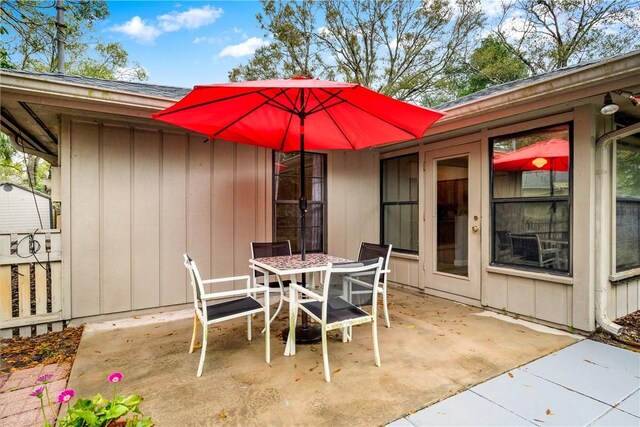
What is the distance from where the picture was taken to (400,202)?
16.6 ft

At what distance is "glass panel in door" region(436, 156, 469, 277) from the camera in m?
4.14

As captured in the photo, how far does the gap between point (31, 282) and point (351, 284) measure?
323cm

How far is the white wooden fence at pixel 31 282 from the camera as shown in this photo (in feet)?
10.0

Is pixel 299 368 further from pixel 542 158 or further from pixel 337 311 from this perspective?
pixel 542 158

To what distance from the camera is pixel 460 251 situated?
13.8ft

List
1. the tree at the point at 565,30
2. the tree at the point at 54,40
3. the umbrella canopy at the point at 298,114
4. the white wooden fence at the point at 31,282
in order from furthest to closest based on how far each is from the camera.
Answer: the tree at the point at 565,30, the tree at the point at 54,40, the white wooden fence at the point at 31,282, the umbrella canopy at the point at 298,114

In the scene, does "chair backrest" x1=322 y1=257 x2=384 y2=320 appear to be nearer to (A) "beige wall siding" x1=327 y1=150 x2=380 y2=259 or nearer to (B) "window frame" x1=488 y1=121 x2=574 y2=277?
(B) "window frame" x1=488 y1=121 x2=574 y2=277

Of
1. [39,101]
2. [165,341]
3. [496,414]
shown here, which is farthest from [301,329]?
[39,101]

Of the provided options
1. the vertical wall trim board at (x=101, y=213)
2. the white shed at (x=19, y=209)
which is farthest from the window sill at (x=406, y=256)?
the white shed at (x=19, y=209)

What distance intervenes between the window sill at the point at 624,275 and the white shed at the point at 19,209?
503 inches

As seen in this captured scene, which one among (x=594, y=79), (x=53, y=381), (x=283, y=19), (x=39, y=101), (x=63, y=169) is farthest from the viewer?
(x=283, y=19)

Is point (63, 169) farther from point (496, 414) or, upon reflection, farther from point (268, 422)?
point (496, 414)

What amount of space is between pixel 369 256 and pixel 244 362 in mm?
1653

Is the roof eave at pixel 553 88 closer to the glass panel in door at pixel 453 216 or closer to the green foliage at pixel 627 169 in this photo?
the glass panel in door at pixel 453 216
